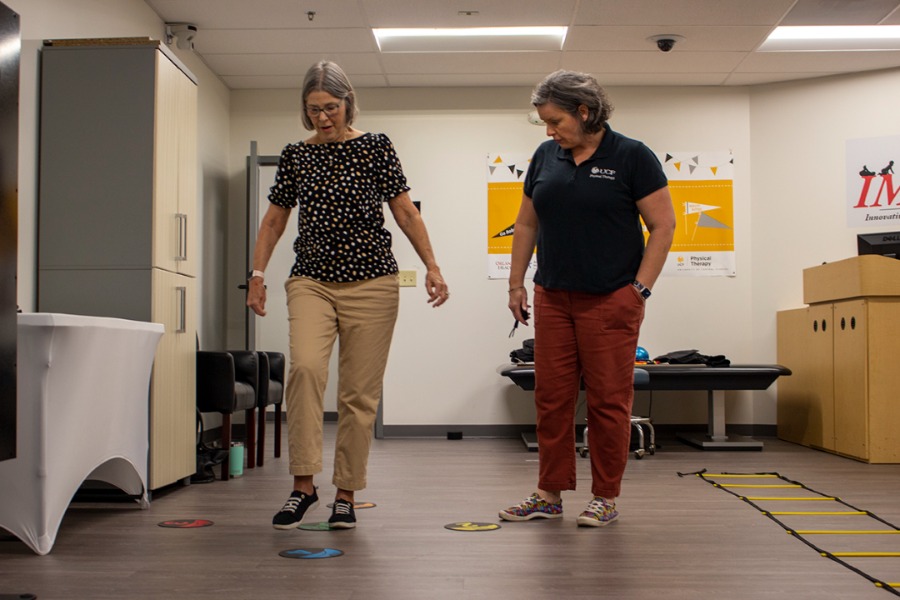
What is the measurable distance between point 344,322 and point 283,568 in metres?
0.80

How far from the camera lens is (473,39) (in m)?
5.67

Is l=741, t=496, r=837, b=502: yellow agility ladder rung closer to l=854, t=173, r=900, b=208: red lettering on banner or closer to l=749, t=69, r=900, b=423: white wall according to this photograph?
l=749, t=69, r=900, b=423: white wall

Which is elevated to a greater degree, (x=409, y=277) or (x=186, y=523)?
(x=409, y=277)

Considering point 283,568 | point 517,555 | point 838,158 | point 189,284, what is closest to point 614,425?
point 517,555

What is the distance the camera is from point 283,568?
7.72ft

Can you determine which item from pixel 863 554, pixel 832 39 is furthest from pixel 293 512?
pixel 832 39

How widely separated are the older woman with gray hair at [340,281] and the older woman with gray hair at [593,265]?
15.5 inches

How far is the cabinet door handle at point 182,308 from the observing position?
→ 377cm

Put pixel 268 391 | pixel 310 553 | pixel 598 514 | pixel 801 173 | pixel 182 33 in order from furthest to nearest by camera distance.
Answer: pixel 801 173, pixel 182 33, pixel 268 391, pixel 598 514, pixel 310 553

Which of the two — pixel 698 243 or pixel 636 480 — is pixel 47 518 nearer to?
pixel 636 480

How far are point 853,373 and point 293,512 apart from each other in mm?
3463

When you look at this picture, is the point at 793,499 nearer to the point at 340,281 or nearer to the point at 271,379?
the point at 340,281

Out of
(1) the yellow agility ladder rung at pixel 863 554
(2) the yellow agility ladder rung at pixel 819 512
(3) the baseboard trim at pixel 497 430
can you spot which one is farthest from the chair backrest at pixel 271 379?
(1) the yellow agility ladder rung at pixel 863 554

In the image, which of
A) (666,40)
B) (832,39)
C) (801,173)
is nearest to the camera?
(666,40)
